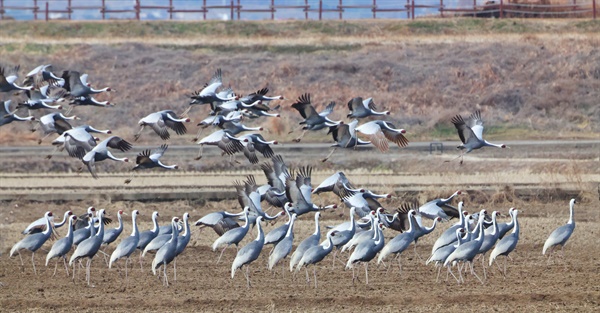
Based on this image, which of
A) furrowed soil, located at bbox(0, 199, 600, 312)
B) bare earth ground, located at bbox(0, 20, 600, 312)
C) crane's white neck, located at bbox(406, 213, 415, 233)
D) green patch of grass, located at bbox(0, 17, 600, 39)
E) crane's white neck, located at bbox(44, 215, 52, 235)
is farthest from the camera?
green patch of grass, located at bbox(0, 17, 600, 39)

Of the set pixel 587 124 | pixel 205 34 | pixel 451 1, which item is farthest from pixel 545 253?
pixel 451 1

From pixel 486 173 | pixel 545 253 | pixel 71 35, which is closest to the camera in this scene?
pixel 545 253

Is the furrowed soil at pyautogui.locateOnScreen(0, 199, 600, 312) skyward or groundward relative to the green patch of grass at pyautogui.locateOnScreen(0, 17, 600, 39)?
groundward

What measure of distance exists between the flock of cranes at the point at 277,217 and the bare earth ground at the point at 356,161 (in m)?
0.32

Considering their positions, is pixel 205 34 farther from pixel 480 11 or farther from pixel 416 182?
pixel 416 182

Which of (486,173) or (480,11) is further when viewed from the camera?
(480,11)

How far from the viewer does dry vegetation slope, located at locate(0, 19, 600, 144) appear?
3822cm

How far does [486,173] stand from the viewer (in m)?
26.5

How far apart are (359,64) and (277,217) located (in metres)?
26.7

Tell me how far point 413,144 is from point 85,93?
12414 mm

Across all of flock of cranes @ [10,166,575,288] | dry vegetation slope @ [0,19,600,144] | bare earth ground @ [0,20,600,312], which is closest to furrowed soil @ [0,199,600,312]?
bare earth ground @ [0,20,600,312]

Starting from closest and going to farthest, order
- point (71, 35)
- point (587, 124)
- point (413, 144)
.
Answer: point (413, 144)
point (587, 124)
point (71, 35)

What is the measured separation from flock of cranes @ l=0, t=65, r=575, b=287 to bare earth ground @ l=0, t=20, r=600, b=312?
1.03 ft

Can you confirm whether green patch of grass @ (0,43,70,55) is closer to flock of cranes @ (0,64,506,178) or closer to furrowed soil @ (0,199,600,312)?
A: flock of cranes @ (0,64,506,178)
